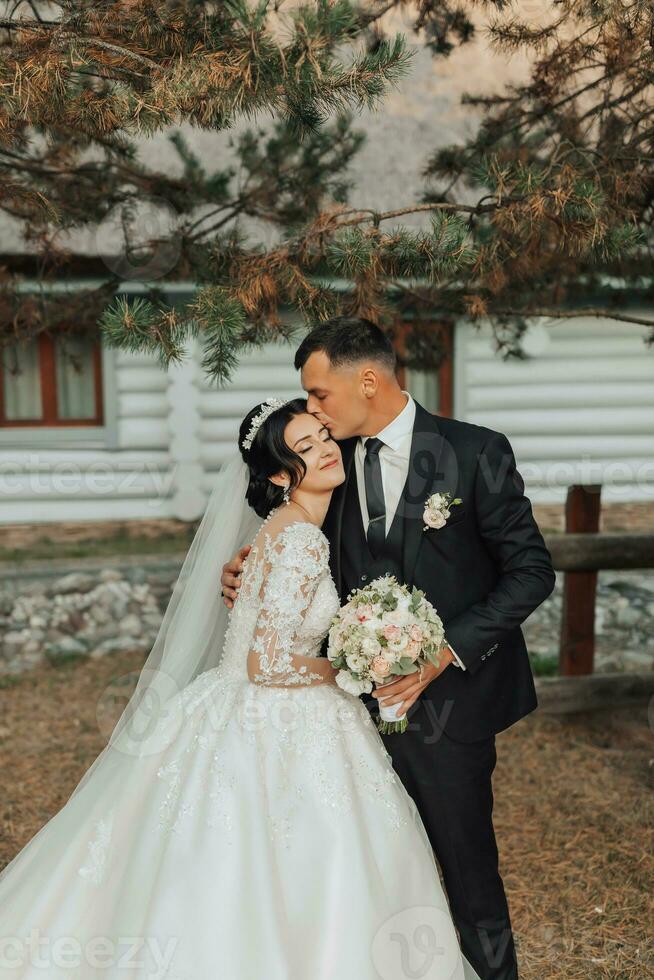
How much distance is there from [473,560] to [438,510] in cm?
26

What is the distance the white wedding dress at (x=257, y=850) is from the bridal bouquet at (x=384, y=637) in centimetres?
23

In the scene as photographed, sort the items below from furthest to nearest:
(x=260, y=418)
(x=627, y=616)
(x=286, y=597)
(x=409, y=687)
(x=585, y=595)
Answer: (x=627, y=616) < (x=585, y=595) < (x=260, y=418) < (x=286, y=597) < (x=409, y=687)

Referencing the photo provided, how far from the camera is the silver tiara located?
3.39 metres

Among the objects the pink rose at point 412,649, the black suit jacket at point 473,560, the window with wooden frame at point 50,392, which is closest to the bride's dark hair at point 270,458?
the black suit jacket at point 473,560

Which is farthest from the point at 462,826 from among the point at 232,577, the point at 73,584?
the point at 73,584

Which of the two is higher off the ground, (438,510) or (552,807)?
(438,510)

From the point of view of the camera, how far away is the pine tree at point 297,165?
9.73 feet

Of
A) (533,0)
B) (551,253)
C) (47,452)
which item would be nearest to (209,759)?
(551,253)

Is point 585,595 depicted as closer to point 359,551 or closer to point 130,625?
point 359,551

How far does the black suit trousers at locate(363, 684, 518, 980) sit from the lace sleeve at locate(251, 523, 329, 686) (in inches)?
18.2

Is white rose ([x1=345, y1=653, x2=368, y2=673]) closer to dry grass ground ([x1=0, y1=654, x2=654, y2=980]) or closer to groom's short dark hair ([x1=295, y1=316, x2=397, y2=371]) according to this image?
groom's short dark hair ([x1=295, y1=316, x2=397, y2=371])

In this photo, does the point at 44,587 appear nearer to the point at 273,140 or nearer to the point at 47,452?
the point at 47,452

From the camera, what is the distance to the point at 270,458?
131 inches

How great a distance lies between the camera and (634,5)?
3.53m
